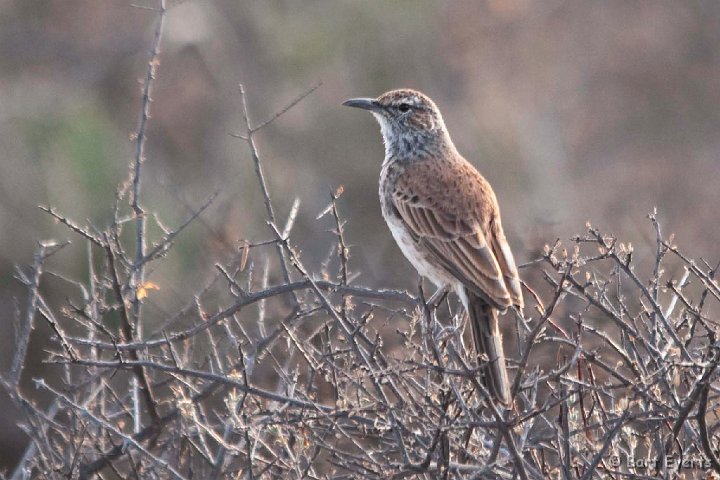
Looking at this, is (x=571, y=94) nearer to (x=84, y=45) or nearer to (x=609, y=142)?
(x=609, y=142)

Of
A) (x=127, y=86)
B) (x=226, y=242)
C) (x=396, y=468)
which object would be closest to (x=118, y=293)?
(x=396, y=468)

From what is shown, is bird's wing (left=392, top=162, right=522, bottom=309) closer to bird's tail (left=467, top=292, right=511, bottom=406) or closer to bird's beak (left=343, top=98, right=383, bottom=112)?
bird's tail (left=467, top=292, right=511, bottom=406)

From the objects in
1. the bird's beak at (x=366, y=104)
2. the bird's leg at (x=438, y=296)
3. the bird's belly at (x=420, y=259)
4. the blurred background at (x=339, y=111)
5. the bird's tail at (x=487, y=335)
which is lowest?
the bird's tail at (x=487, y=335)

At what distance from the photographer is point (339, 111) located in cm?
1692

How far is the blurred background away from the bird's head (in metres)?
→ 2.69

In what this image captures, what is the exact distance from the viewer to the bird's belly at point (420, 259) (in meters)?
7.23

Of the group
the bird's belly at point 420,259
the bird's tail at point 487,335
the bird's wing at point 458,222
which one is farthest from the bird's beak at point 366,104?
the bird's tail at point 487,335

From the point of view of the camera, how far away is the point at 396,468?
505 centimetres

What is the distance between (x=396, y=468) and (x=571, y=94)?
17.6 m

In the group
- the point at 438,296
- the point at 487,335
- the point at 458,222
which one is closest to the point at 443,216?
the point at 458,222

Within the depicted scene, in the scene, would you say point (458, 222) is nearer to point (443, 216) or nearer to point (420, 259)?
point (443, 216)

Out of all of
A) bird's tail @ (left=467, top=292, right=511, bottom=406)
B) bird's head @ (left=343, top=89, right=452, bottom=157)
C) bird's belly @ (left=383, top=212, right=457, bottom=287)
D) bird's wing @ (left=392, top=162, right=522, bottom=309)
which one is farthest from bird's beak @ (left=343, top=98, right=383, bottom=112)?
bird's tail @ (left=467, top=292, right=511, bottom=406)

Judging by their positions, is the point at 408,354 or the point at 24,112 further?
the point at 24,112

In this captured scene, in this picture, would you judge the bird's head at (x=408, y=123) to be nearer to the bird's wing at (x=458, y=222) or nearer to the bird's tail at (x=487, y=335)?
the bird's wing at (x=458, y=222)
